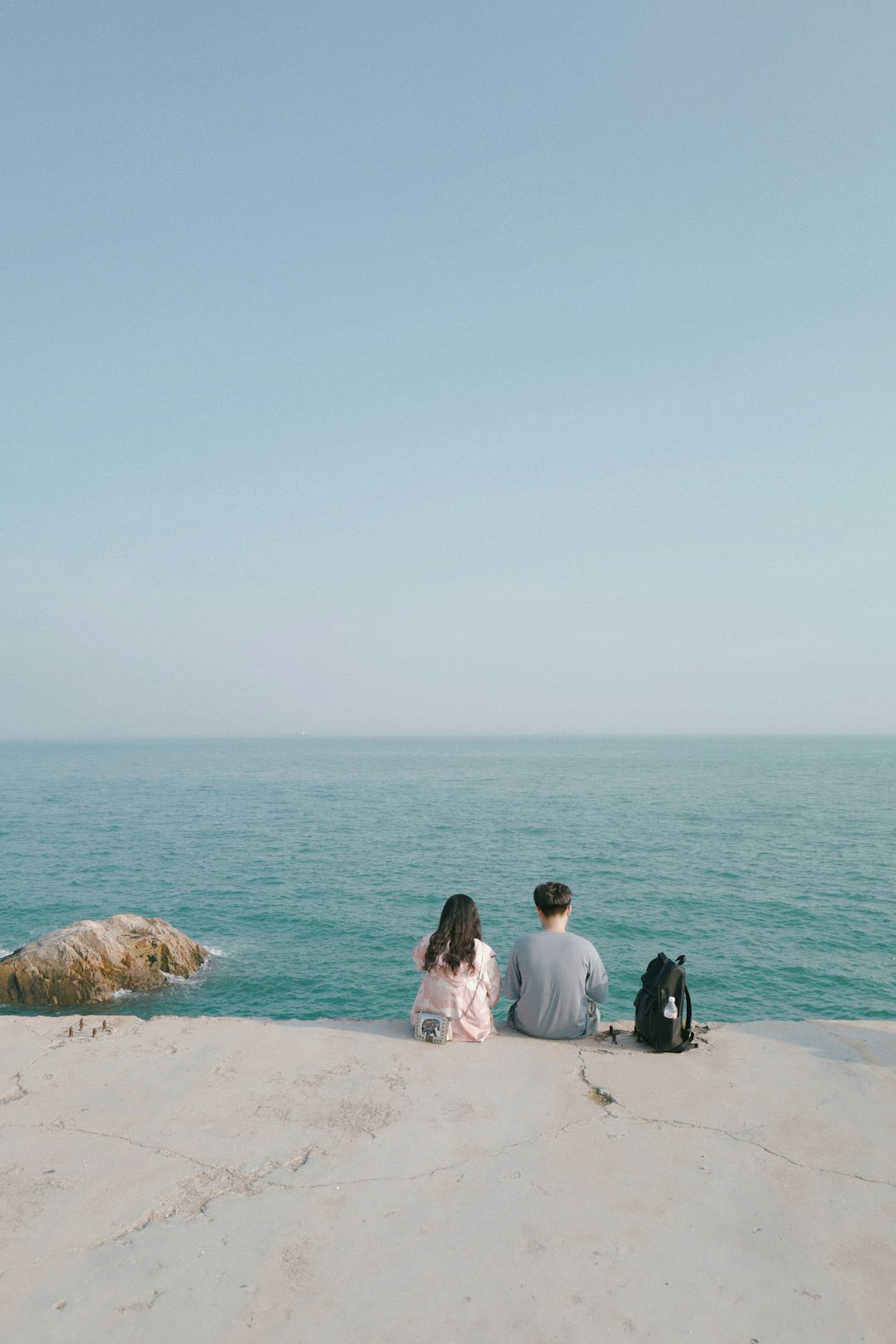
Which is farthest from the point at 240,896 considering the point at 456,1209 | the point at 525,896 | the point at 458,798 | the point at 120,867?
the point at 458,798

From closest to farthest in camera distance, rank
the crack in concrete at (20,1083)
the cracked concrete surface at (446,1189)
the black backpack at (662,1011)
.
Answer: the cracked concrete surface at (446,1189) → the crack in concrete at (20,1083) → the black backpack at (662,1011)

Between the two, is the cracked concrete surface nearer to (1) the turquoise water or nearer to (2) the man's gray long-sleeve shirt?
(2) the man's gray long-sleeve shirt

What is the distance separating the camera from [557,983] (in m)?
7.32

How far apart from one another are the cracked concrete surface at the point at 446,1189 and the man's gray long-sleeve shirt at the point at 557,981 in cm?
21

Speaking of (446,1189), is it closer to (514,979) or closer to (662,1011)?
(514,979)

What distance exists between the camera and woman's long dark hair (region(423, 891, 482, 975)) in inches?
283

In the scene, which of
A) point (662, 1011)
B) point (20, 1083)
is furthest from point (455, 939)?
point (20, 1083)

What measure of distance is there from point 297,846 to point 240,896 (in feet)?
37.7

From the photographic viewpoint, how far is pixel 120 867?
36.7 metres

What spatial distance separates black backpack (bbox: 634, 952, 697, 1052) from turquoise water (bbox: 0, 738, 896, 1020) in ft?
39.5

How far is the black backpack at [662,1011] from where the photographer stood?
698 cm

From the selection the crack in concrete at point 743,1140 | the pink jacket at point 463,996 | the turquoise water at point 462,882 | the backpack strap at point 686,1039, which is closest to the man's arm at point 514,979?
the pink jacket at point 463,996

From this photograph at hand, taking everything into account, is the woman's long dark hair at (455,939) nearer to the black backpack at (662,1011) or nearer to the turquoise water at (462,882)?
the black backpack at (662,1011)

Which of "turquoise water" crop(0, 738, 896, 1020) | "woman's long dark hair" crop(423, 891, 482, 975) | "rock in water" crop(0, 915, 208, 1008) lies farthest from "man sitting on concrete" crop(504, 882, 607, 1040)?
"rock in water" crop(0, 915, 208, 1008)
